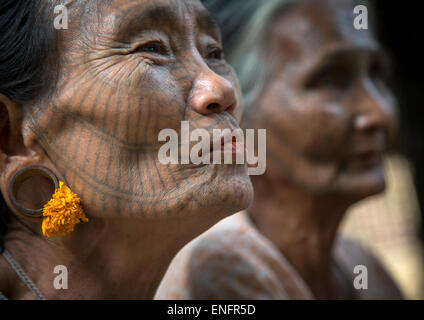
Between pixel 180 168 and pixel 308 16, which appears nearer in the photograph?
pixel 180 168

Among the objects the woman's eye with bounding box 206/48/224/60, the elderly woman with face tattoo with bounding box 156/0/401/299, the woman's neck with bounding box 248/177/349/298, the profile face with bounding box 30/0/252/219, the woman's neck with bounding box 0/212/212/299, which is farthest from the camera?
the woman's neck with bounding box 248/177/349/298

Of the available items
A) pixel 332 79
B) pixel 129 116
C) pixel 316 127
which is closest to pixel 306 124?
pixel 316 127

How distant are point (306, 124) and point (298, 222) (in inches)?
16.6

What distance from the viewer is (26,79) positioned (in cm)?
129

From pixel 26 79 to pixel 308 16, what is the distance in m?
1.31

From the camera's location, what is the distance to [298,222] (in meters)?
2.29

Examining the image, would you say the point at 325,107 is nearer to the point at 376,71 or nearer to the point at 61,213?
the point at 376,71

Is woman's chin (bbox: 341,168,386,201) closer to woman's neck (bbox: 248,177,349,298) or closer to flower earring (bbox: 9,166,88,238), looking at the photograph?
woman's neck (bbox: 248,177,349,298)

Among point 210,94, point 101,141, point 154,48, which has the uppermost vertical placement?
point 154,48

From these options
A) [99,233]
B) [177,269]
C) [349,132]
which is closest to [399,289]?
[349,132]

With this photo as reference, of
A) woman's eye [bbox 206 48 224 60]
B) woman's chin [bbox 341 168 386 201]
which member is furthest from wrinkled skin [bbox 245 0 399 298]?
woman's eye [bbox 206 48 224 60]

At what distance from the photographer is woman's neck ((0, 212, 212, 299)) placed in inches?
52.3

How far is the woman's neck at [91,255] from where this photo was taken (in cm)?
133

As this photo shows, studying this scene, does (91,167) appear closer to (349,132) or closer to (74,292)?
(74,292)
